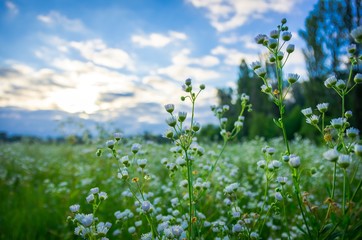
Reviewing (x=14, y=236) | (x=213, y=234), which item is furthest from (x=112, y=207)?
(x=213, y=234)

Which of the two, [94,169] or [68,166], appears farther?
[68,166]

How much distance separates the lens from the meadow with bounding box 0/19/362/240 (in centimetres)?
153

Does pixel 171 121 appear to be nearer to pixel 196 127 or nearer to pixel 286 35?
pixel 196 127

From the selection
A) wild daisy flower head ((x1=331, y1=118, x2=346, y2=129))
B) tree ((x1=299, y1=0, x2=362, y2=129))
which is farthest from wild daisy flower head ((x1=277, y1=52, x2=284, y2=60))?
tree ((x1=299, y1=0, x2=362, y2=129))

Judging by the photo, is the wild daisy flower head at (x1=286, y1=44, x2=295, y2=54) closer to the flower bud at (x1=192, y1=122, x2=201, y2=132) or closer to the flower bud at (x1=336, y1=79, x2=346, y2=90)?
the flower bud at (x1=336, y1=79, x2=346, y2=90)

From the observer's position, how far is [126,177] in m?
1.77

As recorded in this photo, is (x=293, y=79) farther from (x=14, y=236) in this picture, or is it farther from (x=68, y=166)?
(x=68, y=166)

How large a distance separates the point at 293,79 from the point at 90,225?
1.59 metres

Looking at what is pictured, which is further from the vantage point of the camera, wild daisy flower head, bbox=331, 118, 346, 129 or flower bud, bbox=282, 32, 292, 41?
flower bud, bbox=282, 32, 292, 41

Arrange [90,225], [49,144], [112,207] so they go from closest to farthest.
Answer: [90,225], [112,207], [49,144]

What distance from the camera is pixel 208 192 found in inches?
131

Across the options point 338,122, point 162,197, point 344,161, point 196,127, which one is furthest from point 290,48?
point 162,197

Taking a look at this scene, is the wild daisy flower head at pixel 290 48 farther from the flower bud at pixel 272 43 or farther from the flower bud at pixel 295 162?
the flower bud at pixel 295 162

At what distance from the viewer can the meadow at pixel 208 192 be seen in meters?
1.53
